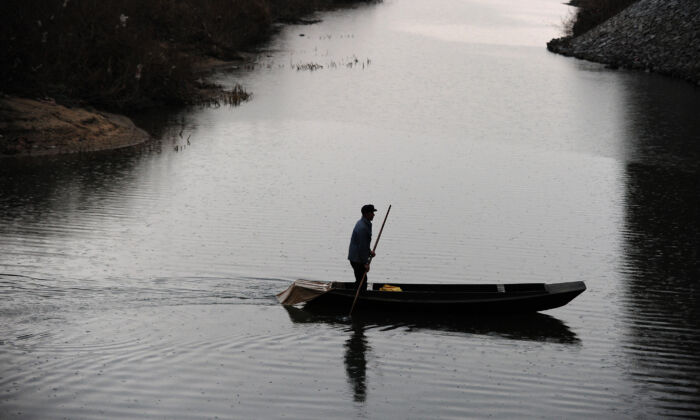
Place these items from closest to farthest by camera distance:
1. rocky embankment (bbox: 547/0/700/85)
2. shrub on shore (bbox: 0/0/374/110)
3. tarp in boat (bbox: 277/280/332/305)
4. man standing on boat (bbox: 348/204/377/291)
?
tarp in boat (bbox: 277/280/332/305) < man standing on boat (bbox: 348/204/377/291) < shrub on shore (bbox: 0/0/374/110) < rocky embankment (bbox: 547/0/700/85)

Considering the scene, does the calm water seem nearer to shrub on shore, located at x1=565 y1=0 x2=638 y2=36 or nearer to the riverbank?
the riverbank

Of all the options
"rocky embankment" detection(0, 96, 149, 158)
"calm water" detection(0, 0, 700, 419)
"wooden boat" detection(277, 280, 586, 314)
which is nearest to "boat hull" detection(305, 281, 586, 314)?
"wooden boat" detection(277, 280, 586, 314)

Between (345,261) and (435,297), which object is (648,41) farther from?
(435,297)

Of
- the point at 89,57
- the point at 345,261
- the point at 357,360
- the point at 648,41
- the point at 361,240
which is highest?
the point at 648,41

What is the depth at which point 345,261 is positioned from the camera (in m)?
22.8

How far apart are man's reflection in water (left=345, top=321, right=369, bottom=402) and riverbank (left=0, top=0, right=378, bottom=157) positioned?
2050 cm

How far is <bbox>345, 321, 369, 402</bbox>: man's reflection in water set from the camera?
15305 millimetres

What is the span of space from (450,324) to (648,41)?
2315 inches

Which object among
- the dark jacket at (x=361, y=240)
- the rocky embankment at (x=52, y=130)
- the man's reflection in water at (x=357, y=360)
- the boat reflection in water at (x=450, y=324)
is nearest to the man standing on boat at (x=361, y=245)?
the dark jacket at (x=361, y=240)

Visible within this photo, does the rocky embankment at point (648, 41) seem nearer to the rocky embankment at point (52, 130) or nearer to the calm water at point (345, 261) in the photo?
the calm water at point (345, 261)

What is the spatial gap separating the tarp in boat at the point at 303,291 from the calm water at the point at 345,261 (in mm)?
313

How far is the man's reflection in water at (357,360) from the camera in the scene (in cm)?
1530

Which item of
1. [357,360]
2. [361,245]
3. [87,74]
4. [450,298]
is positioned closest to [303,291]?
[361,245]

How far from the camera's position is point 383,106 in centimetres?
5000
